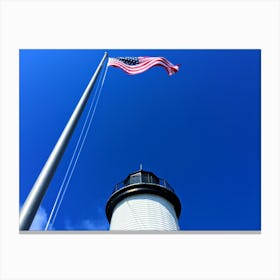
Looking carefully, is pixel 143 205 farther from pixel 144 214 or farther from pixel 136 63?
pixel 136 63

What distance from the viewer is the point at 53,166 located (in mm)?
2693

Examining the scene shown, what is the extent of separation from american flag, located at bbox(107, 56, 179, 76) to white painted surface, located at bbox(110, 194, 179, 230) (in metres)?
3.68

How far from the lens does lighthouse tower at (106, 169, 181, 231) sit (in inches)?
315

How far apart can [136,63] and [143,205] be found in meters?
3.84

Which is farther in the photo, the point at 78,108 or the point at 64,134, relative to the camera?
the point at 78,108

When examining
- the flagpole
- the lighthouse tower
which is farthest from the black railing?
the flagpole

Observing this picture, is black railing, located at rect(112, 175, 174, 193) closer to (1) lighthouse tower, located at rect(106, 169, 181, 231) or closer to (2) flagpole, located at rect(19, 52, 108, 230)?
(1) lighthouse tower, located at rect(106, 169, 181, 231)

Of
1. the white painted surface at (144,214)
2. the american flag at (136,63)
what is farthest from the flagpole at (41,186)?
the white painted surface at (144,214)

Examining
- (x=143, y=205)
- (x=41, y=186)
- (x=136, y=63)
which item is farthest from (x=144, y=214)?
(x=41, y=186)
